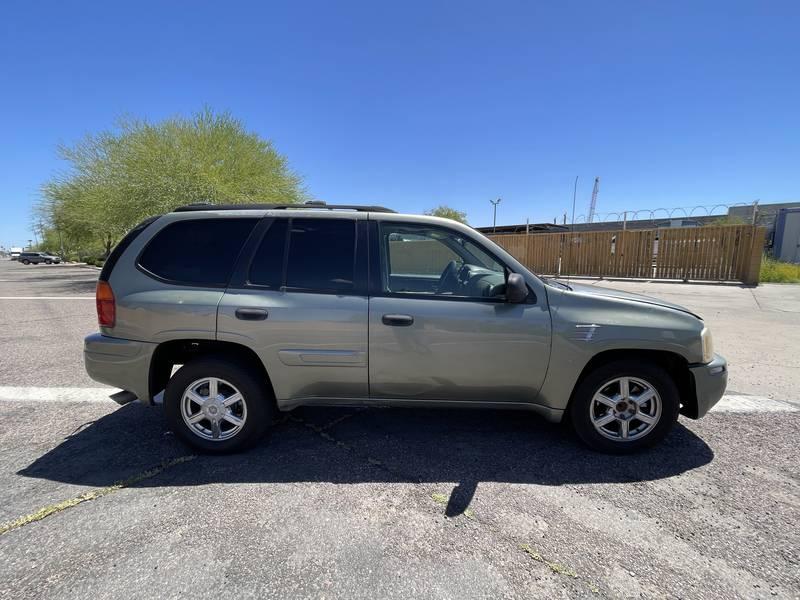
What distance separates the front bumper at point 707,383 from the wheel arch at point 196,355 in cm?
326

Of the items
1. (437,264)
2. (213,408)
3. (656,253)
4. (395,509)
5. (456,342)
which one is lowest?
(395,509)

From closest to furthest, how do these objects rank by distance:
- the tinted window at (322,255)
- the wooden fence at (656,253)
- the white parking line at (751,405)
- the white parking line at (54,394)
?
the tinted window at (322,255)
the white parking line at (751,405)
the white parking line at (54,394)
the wooden fence at (656,253)

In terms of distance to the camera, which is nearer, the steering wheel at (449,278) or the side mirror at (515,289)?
the side mirror at (515,289)

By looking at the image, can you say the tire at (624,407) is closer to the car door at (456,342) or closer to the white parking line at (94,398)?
the car door at (456,342)

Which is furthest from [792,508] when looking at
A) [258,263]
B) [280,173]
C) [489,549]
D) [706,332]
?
[280,173]

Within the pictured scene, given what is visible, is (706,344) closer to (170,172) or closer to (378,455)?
(378,455)

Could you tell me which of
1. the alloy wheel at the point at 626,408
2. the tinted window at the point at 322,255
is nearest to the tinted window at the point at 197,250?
the tinted window at the point at 322,255

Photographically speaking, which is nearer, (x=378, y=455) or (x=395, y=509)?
(x=395, y=509)

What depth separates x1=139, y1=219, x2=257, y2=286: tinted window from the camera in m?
3.08

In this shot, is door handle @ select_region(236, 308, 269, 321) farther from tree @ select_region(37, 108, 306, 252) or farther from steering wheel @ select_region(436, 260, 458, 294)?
tree @ select_region(37, 108, 306, 252)

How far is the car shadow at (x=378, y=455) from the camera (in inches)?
111

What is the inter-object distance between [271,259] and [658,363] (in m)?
3.18

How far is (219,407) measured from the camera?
306 cm

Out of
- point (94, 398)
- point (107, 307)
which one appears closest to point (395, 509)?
point (107, 307)
